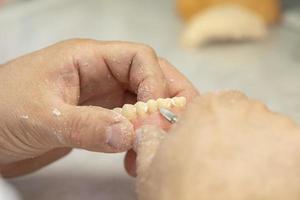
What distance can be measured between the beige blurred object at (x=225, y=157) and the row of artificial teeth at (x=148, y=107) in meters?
0.11

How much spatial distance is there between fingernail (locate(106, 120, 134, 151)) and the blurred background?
16 centimetres

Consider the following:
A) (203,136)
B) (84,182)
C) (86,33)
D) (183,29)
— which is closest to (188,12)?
(183,29)

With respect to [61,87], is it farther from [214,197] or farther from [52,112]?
[214,197]

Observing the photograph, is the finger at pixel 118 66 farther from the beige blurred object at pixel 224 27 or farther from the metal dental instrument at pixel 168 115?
the beige blurred object at pixel 224 27

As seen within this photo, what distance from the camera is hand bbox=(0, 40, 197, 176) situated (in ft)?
2.03

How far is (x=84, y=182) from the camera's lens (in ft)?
2.52

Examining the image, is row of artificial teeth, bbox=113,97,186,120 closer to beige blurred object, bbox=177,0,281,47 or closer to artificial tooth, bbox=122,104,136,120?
artificial tooth, bbox=122,104,136,120

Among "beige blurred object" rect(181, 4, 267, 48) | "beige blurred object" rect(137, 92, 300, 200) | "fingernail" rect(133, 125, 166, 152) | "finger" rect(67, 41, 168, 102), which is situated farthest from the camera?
"beige blurred object" rect(181, 4, 267, 48)

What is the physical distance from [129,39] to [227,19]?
0.22 metres

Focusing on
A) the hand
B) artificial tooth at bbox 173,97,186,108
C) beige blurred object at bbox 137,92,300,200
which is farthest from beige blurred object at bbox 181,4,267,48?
beige blurred object at bbox 137,92,300,200

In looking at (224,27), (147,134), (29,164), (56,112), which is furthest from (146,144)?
(224,27)

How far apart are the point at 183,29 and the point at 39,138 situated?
60cm

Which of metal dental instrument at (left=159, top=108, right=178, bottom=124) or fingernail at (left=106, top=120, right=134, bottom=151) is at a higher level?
metal dental instrument at (left=159, top=108, right=178, bottom=124)

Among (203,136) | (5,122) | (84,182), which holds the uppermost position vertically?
(203,136)
